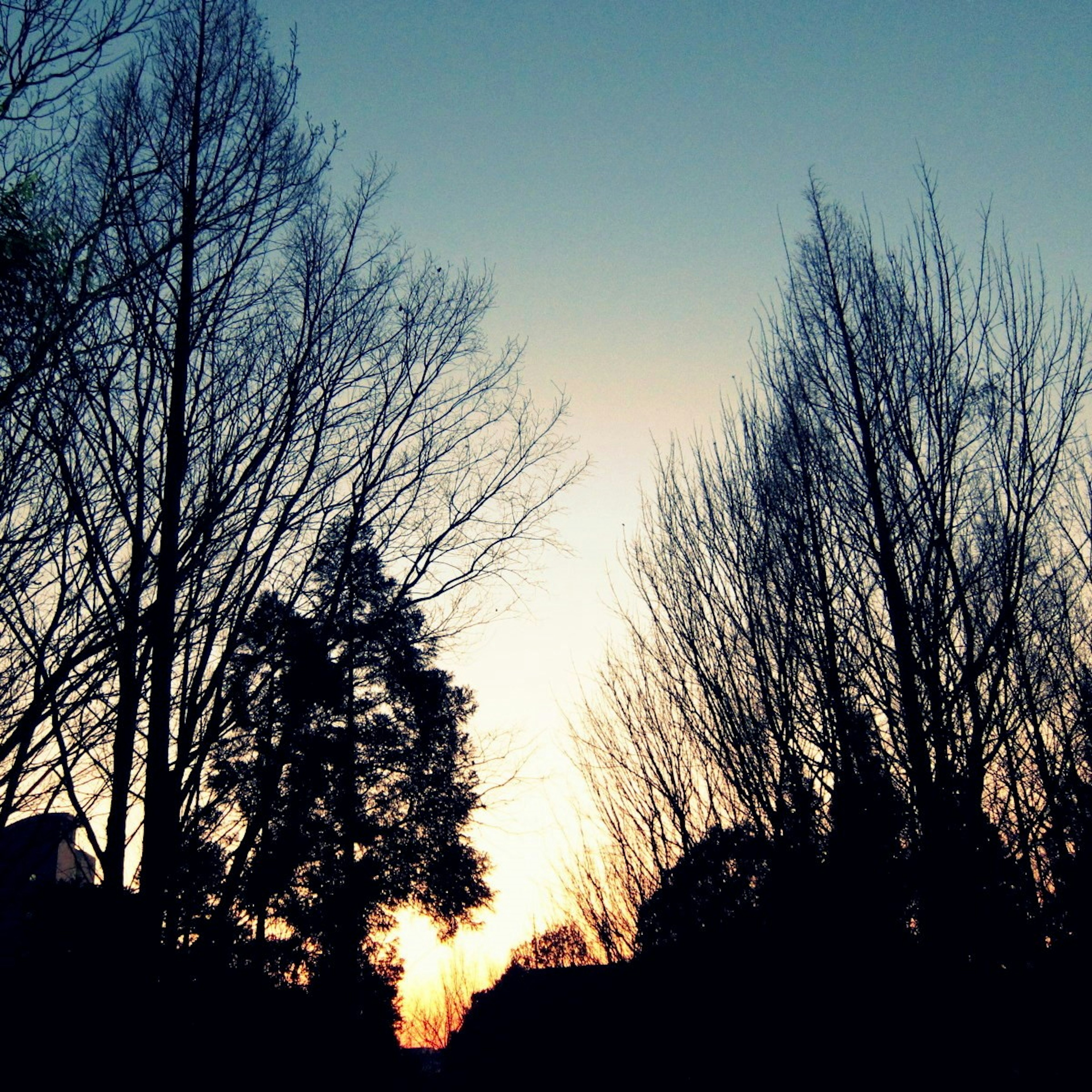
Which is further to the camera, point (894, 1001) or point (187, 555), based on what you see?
point (894, 1001)

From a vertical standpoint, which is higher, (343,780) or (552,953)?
(343,780)

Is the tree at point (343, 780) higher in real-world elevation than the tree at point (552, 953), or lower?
higher

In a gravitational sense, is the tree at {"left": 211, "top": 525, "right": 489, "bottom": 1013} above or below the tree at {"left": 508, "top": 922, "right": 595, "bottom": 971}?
above

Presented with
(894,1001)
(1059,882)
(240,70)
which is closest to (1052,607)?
(1059,882)

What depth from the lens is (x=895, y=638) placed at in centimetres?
582

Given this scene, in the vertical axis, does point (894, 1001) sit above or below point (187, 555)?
below

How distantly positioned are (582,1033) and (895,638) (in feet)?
41.2

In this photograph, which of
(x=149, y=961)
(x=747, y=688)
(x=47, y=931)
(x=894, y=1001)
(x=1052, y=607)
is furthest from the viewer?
(x=1052, y=607)

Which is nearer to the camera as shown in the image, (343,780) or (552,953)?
(343,780)

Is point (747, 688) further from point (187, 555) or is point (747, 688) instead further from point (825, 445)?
point (187, 555)

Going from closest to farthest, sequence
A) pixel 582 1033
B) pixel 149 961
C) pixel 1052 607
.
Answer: pixel 149 961 → pixel 1052 607 → pixel 582 1033

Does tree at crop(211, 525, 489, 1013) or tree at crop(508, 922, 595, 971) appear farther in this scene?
tree at crop(508, 922, 595, 971)

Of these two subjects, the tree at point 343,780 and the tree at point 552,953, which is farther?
the tree at point 552,953

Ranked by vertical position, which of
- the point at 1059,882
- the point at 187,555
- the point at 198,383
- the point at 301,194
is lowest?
the point at 1059,882
